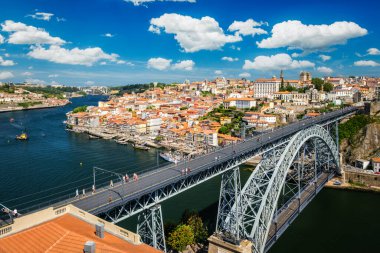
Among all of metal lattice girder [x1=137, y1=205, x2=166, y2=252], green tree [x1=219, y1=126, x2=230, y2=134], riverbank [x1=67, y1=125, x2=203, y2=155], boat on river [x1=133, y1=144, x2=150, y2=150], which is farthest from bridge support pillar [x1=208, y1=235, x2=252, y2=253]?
green tree [x1=219, y1=126, x2=230, y2=134]

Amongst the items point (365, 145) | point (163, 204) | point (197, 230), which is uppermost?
point (365, 145)

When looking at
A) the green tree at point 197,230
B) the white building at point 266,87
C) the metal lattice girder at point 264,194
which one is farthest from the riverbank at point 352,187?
the white building at point 266,87

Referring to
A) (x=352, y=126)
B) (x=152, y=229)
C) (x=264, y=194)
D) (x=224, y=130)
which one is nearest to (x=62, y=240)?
(x=152, y=229)

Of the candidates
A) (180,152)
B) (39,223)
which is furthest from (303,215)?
(180,152)

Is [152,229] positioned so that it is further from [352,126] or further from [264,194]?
[352,126]

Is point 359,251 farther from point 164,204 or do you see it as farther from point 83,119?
point 83,119

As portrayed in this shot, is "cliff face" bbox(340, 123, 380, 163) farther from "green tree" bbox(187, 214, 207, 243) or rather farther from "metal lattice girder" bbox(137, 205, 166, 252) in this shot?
"metal lattice girder" bbox(137, 205, 166, 252)
